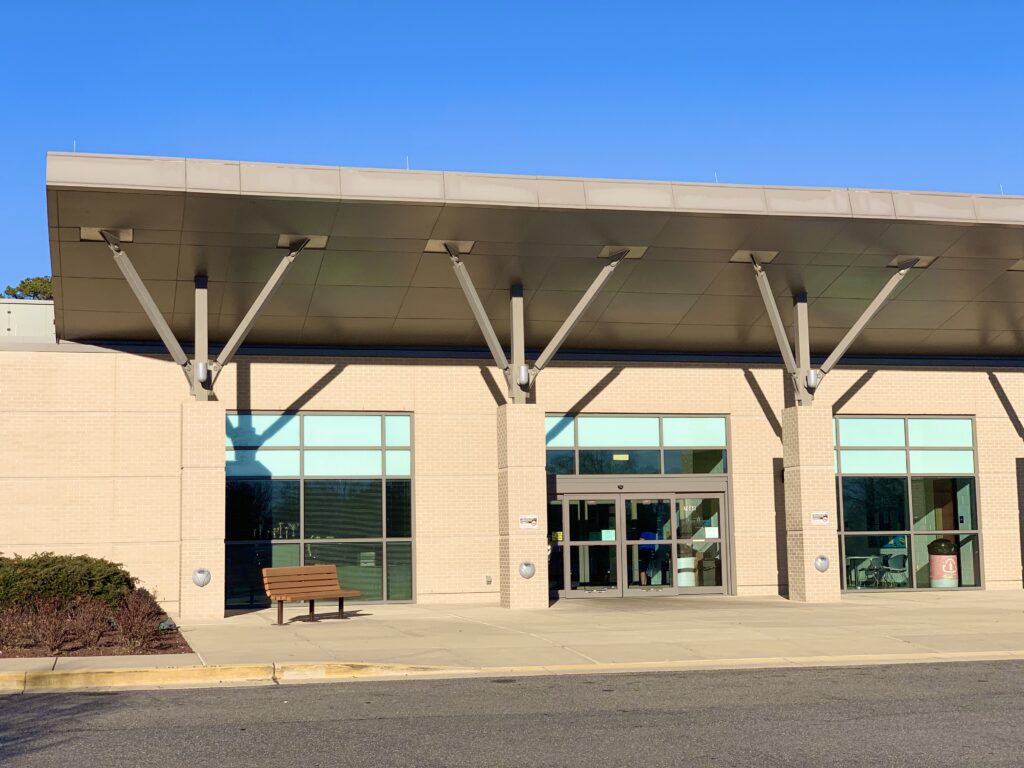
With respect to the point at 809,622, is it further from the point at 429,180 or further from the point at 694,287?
the point at 429,180

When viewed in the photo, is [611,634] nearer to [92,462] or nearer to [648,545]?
[648,545]

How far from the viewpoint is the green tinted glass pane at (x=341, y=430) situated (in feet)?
76.7

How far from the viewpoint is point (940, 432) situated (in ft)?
85.8

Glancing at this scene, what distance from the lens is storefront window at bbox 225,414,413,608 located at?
22.8m

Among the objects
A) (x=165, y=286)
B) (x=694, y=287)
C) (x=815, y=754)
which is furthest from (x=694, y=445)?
(x=815, y=754)

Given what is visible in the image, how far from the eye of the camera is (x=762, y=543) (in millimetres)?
25000

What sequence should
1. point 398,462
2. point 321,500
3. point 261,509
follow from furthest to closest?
1. point 398,462
2. point 321,500
3. point 261,509

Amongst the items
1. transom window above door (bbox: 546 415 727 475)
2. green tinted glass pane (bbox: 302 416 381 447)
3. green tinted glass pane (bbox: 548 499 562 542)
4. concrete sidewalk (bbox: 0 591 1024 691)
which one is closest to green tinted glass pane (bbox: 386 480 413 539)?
green tinted glass pane (bbox: 302 416 381 447)

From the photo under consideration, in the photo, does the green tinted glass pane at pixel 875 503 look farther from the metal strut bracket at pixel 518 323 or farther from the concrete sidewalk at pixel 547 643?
the metal strut bracket at pixel 518 323

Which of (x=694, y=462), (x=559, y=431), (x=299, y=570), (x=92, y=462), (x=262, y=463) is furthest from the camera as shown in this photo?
(x=694, y=462)

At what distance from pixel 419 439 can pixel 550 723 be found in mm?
14299

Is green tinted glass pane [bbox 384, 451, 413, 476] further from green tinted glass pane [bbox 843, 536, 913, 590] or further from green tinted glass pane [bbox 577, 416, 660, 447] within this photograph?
green tinted glass pane [bbox 843, 536, 913, 590]

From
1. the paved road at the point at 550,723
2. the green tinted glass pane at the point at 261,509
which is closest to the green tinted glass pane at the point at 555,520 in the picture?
the green tinted glass pane at the point at 261,509

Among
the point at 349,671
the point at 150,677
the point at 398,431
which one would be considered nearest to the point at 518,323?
the point at 398,431
